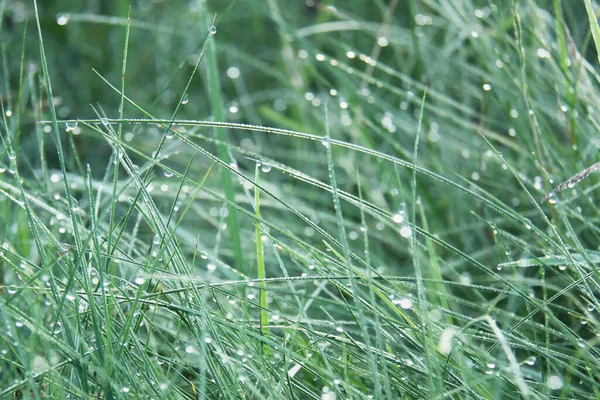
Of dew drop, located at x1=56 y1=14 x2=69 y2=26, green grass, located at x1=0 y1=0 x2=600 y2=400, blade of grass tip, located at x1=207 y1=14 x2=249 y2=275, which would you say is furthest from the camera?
dew drop, located at x1=56 y1=14 x2=69 y2=26

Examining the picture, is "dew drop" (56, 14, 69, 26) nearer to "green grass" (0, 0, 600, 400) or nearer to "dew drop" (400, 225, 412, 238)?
"green grass" (0, 0, 600, 400)

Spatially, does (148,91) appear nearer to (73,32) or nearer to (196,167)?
(73,32)

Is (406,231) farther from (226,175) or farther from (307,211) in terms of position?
(307,211)

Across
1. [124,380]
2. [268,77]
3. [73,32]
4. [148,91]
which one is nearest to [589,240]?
[124,380]

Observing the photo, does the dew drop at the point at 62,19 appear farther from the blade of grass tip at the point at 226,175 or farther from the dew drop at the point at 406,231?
the dew drop at the point at 406,231

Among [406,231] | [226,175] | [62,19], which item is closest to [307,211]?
[226,175]

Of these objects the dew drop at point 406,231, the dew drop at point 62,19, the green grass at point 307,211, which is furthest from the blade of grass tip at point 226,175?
the dew drop at point 62,19

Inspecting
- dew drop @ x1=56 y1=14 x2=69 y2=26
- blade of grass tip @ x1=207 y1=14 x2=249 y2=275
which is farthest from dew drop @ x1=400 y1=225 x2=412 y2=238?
dew drop @ x1=56 y1=14 x2=69 y2=26

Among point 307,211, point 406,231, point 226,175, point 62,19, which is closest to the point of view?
point 406,231
